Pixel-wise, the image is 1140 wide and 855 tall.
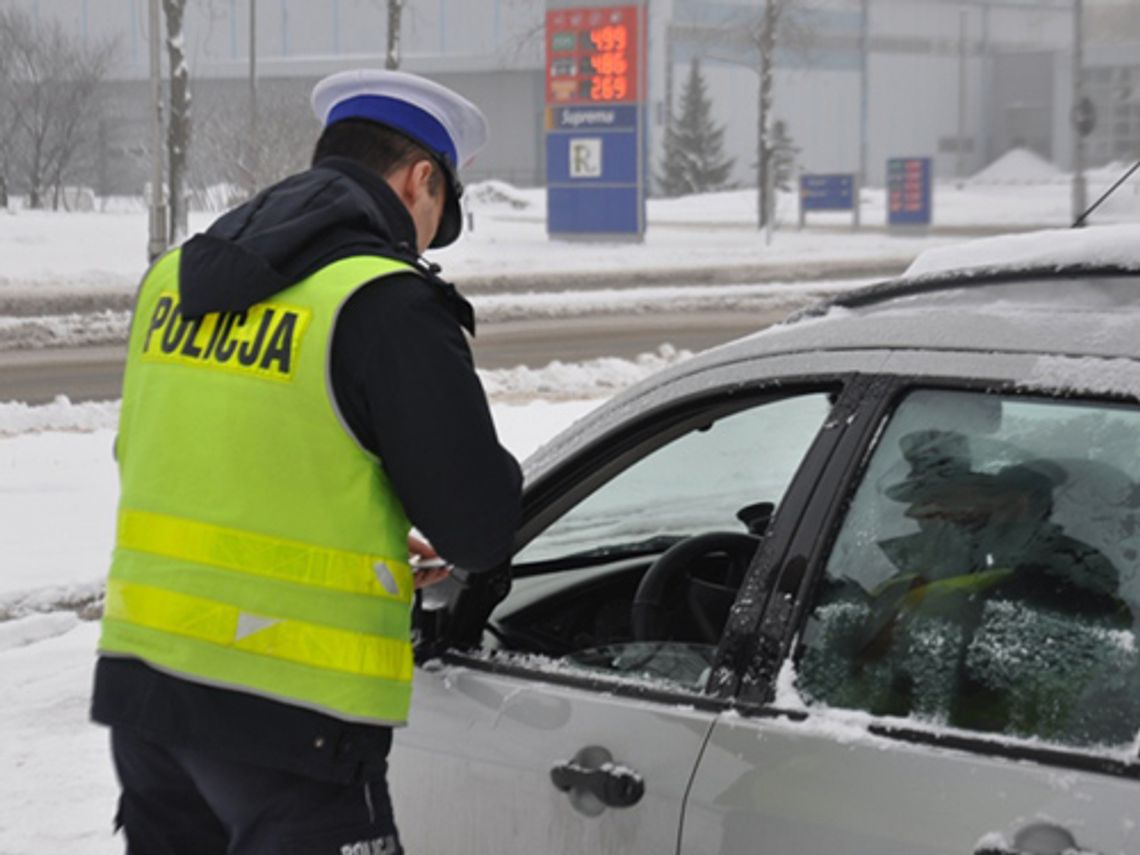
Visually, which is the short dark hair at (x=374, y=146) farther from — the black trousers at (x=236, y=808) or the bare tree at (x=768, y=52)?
the bare tree at (x=768, y=52)

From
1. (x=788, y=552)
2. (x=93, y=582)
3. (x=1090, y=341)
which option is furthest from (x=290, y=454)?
(x=93, y=582)

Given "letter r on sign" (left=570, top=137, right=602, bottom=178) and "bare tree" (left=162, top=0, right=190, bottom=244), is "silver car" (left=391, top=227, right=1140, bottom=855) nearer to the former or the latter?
"bare tree" (left=162, top=0, right=190, bottom=244)

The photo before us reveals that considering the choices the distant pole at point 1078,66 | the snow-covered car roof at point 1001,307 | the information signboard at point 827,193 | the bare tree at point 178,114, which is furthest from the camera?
the information signboard at point 827,193

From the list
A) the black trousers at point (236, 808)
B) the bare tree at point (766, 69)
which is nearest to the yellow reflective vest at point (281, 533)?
the black trousers at point (236, 808)

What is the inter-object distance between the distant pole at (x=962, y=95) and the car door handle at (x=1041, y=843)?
243ft

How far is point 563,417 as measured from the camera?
485 inches

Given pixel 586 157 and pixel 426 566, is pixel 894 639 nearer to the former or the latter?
pixel 426 566

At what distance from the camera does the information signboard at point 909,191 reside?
41.2 metres

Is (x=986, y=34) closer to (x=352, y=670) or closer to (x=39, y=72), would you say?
(x=39, y=72)

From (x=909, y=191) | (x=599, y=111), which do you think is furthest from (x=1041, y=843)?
(x=909, y=191)

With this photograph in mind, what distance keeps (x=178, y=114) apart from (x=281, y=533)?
99.3 ft

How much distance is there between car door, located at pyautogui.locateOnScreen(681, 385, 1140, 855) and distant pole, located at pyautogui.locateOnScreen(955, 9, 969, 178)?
7376 cm

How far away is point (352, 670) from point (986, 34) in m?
75.7

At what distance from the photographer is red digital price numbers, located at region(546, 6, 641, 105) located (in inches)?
1341
